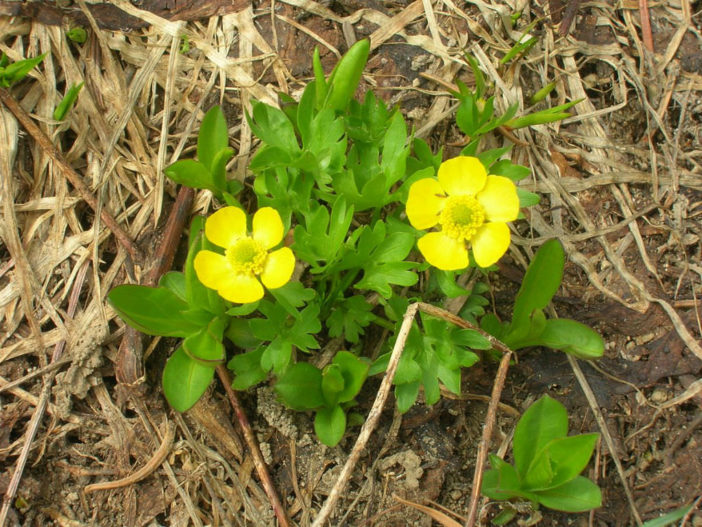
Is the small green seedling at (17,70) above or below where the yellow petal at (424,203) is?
above

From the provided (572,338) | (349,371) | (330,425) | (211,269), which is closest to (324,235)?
(211,269)

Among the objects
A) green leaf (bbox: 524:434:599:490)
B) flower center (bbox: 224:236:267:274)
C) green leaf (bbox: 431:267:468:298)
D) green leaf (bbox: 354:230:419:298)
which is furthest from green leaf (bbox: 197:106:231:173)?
green leaf (bbox: 524:434:599:490)

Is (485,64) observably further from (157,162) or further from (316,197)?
(157,162)

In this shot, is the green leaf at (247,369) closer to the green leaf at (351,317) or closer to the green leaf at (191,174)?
the green leaf at (351,317)

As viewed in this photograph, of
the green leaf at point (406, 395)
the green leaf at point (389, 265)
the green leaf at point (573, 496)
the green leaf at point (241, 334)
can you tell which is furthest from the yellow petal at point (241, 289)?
the green leaf at point (573, 496)

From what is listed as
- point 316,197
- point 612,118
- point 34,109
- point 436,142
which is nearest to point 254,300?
point 316,197

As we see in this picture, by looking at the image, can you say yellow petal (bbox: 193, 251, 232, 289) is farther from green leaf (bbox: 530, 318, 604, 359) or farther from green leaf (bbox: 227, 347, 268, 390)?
green leaf (bbox: 530, 318, 604, 359)
